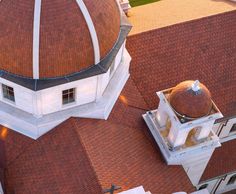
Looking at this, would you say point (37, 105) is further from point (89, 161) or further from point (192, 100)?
point (192, 100)

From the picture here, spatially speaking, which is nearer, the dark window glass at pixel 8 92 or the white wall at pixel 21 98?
the white wall at pixel 21 98

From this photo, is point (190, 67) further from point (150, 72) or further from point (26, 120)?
point (26, 120)

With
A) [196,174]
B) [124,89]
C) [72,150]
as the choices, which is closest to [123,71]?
[124,89]

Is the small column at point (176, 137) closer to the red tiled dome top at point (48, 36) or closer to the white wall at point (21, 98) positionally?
the red tiled dome top at point (48, 36)

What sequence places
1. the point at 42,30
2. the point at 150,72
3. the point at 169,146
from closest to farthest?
the point at 42,30 → the point at 169,146 → the point at 150,72

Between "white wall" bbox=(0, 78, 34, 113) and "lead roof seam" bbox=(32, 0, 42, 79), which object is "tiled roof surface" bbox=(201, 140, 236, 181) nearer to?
"white wall" bbox=(0, 78, 34, 113)

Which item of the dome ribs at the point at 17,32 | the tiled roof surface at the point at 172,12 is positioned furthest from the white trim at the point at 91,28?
the tiled roof surface at the point at 172,12
